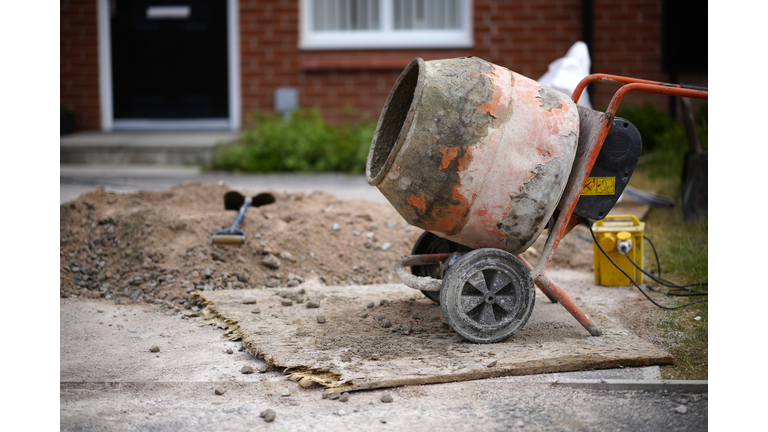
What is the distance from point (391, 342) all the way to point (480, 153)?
1.01 m

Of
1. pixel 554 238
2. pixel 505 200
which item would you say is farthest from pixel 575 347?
pixel 505 200

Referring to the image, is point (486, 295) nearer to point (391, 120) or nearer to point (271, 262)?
point (391, 120)

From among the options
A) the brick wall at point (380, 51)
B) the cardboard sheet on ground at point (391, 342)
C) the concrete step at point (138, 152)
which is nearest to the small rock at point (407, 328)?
the cardboard sheet on ground at point (391, 342)

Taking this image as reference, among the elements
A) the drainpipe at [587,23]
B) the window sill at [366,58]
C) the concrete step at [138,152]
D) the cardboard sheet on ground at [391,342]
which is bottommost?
the cardboard sheet on ground at [391,342]

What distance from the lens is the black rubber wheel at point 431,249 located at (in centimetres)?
394

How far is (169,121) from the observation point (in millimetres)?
9727

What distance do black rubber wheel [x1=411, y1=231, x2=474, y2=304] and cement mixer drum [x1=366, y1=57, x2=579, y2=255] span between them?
1.91 feet

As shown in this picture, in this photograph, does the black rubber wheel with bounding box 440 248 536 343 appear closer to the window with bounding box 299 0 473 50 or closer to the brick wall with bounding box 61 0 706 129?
the brick wall with bounding box 61 0 706 129

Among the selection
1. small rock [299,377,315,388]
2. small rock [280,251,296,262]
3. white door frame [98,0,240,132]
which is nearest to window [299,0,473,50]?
white door frame [98,0,240,132]

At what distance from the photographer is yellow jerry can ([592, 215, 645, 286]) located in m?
4.37

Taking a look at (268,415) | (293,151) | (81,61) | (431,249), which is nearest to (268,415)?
(268,415)

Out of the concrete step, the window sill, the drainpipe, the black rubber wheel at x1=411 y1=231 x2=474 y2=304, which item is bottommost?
the black rubber wheel at x1=411 y1=231 x2=474 y2=304

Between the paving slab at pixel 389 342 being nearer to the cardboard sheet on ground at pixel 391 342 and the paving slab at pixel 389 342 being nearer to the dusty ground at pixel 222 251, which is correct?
the cardboard sheet on ground at pixel 391 342

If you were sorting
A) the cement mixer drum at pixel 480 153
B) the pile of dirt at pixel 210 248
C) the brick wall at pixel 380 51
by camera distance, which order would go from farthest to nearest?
the brick wall at pixel 380 51 → the pile of dirt at pixel 210 248 → the cement mixer drum at pixel 480 153
